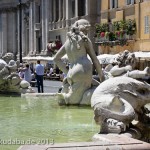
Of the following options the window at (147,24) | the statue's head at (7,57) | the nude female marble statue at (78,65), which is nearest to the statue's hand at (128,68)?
the nude female marble statue at (78,65)

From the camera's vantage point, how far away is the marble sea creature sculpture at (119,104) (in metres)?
5.09

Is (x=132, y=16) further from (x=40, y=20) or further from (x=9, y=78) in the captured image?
(x=9, y=78)

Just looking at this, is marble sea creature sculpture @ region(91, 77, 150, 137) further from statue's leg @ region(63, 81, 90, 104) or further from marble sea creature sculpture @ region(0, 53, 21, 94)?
marble sea creature sculpture @ region(0, 53, 21, 94)

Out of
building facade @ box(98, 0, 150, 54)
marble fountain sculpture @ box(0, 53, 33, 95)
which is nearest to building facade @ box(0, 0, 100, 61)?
building facade @ box(98, 0, 150, 54)

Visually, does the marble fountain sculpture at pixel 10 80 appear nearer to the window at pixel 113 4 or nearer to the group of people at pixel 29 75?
the group of people at pixel 29 75

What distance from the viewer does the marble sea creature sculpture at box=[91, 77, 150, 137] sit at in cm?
509

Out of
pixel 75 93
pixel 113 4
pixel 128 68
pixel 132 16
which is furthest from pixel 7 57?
pixel 113 4

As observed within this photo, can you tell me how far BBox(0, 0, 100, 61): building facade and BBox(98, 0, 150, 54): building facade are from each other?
340 cm

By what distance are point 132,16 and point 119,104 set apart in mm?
35456

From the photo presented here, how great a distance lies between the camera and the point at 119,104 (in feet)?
17.1

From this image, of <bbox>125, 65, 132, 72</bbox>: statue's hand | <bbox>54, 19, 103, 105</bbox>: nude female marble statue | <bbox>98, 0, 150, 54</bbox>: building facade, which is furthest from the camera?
<bbox>98, 0, 150, 54</bbox>: building facade

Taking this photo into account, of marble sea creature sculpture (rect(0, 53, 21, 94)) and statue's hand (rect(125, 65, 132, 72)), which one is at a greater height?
statue's hand (rect(125, 65, 132, 72))

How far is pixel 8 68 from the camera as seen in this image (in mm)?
12742

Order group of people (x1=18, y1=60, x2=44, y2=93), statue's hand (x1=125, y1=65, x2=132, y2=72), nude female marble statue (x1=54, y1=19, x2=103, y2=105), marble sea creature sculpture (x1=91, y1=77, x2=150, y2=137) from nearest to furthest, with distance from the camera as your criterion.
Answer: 1. marble sea creature sculpture (x1=91, y1=77, x2=150, y2=137)
2. statue's hand (x1=125, y1=65, x2=132, y2=72)
3. nude female marble statue (x1=54, y1=19, x2=103, y2=105)
4. group of people (x1=18, y1=60, x2=44, y2=93)
